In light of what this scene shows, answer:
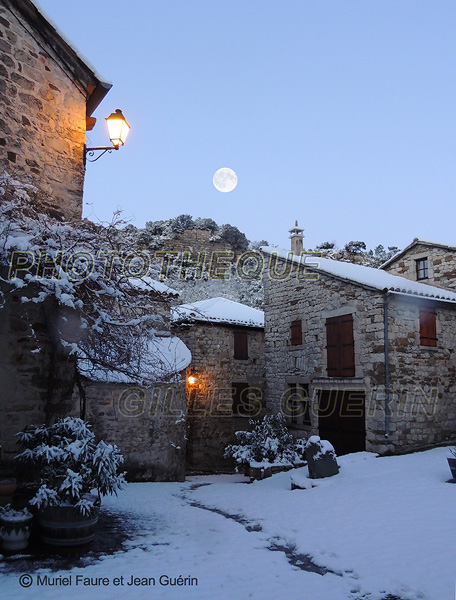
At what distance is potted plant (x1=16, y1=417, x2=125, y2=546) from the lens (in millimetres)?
5566

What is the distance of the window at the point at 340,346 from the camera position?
12.7 meters

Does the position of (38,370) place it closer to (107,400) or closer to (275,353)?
(107,400)

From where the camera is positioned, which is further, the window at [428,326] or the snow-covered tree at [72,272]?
the window at [428,326]

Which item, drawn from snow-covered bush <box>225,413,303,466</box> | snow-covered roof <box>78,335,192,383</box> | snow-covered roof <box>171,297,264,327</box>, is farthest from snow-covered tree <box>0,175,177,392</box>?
snow-covered roof <box>171,297,264,327</box>

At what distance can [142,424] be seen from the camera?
12430 mm

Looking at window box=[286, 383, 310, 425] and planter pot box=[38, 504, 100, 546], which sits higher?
window box=[286, 383, 310, 425]

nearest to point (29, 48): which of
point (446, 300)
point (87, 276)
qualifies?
point (87, 276)

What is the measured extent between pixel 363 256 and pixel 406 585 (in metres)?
31.7

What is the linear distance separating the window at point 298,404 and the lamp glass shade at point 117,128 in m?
9.57

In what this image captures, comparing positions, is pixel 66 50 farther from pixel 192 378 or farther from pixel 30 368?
pixel 192 378

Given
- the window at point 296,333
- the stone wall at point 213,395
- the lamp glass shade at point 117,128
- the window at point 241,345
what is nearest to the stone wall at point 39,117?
the lamp glass shade at point 117,128

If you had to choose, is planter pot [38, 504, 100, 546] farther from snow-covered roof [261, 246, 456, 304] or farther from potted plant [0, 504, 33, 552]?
snow-covered roof [261, 246, 456, 304]

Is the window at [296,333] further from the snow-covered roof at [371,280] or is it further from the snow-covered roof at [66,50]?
the snow-covered roof at [66,50]

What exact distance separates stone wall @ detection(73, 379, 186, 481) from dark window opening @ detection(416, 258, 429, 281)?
9989 millimetres
